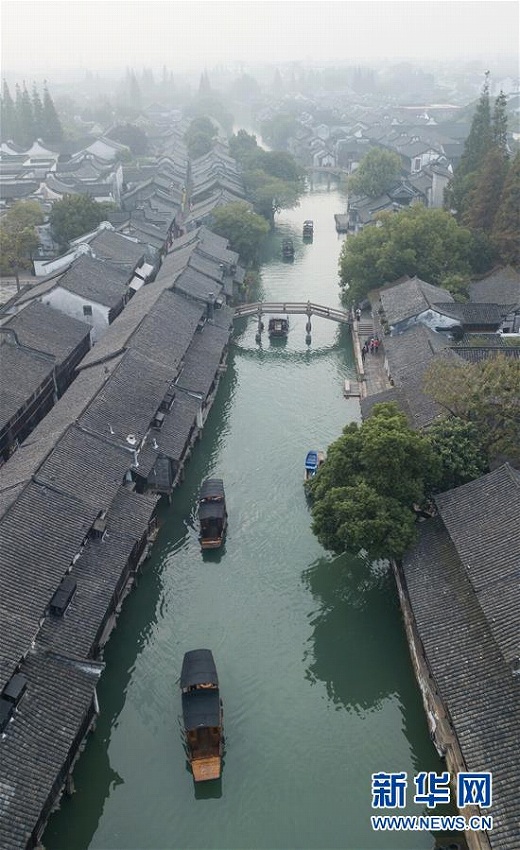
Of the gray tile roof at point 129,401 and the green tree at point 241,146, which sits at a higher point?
the green tree at point 241,146

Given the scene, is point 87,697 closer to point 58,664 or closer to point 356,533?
point 58,664

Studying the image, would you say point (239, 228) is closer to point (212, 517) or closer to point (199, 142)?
point (212, 517)

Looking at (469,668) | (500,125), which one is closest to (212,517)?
(469,668)

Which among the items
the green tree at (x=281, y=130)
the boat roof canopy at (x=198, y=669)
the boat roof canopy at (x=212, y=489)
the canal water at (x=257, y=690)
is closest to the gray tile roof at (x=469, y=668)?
the canal water at (x=257, y=690)

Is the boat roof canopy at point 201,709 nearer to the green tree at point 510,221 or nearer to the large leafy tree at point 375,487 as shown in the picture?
the large leafy tree at point 375,487

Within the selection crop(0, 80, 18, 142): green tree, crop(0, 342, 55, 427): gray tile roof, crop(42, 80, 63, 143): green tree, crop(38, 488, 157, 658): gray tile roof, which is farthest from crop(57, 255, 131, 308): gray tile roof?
crop(0, 80, 18, 142): green tree

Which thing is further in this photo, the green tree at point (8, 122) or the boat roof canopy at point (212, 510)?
the green tree at point (8, 122)

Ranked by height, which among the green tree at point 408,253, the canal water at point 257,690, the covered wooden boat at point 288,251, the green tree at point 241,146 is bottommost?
the canal water at point 257,690
